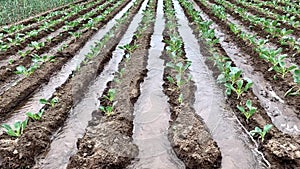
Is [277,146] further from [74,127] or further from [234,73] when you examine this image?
[74,127]

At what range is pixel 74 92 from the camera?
4.12m

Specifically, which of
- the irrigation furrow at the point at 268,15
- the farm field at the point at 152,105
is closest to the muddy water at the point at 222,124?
the farm field at the point at 152,105

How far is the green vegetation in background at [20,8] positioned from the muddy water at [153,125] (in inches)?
301

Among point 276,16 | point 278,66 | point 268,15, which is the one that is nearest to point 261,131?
point 278,66

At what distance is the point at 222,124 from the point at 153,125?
740 mm

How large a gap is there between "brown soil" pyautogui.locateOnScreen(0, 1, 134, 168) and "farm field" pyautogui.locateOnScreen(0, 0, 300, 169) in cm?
1

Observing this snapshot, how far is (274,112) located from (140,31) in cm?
448

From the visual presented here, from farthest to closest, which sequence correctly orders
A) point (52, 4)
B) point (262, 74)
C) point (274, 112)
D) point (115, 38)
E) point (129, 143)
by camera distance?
point (52, 4) < point (115, 38) < point (262, 74) < point (274, 112) < point (129, 143)

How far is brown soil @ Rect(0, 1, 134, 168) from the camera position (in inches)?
109

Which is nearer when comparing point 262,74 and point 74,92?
point 74,92

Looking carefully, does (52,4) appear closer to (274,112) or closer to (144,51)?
(144,51)

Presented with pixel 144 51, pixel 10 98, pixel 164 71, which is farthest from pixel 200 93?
pixel 10 98

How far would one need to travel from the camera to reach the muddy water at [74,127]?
9.27 feet

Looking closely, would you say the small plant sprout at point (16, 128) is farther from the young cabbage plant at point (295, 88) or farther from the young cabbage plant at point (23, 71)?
the young cabbage plant at point (295, 88)
